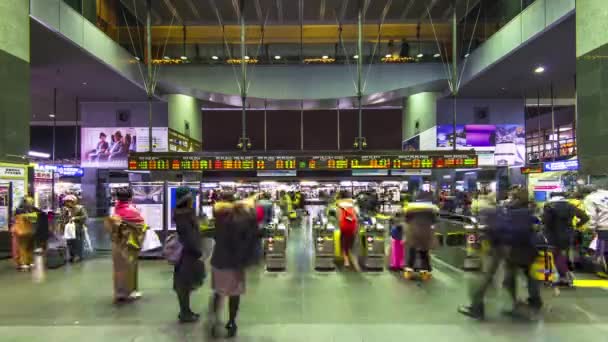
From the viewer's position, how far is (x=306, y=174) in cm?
2227

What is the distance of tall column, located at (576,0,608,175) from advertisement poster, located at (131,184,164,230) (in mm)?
10734

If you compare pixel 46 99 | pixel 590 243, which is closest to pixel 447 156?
pixel 590 243

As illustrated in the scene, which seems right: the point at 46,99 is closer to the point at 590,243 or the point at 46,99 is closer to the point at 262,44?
the point at 262,44

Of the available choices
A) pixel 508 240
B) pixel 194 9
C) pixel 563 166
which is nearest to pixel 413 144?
pixel 563 166

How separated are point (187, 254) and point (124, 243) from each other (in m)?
1.68

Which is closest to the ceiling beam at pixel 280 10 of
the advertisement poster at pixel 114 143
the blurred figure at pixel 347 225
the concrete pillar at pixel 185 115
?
the concrete pillar at pixel 185 115

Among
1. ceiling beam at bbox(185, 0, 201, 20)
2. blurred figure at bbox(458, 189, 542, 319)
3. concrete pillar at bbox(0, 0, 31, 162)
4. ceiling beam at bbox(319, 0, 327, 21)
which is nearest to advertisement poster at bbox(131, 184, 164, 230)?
concrete pillar at bbox(0, 0, 31, 162)

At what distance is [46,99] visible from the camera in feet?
65.4

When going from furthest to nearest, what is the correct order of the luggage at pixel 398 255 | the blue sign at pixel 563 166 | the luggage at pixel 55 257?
the blue sign at pixel 563 166 → the luggage at pixel 55 257 → the luggage at pixel 398 255

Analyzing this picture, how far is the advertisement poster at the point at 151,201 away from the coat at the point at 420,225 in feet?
20.7

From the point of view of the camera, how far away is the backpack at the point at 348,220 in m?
8.45

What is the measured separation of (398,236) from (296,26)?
1398cm

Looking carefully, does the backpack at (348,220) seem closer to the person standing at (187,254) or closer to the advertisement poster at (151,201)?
the person standing at (187,254)

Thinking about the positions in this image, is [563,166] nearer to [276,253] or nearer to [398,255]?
[398,255]
